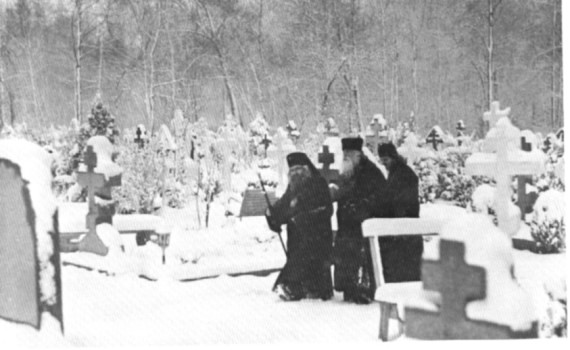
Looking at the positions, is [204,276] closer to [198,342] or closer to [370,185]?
[198,342]

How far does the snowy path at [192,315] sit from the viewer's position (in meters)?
4.49

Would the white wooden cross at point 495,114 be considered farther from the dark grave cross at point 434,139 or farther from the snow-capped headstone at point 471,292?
the snow-capped headstone at point 471,292

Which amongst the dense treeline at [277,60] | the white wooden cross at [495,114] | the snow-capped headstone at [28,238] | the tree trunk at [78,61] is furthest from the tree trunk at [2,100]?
the white wooden cross at [495,114]

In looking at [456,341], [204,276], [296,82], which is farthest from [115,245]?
[456,341]

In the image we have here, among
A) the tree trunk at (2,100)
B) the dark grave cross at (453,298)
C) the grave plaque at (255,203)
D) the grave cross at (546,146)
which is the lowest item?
the dark grave cross at (453,298)

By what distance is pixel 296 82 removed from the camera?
5090mm

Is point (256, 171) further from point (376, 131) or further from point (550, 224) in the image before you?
point (550, 224)

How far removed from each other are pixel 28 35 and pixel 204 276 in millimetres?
2164

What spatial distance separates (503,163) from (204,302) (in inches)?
90.5

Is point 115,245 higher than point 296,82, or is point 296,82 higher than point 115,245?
point 296,82

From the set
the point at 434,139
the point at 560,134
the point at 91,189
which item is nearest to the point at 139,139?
the point at 91,189

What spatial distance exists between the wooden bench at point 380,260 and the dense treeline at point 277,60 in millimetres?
852

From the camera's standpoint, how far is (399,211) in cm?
460

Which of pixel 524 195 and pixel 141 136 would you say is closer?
pixel 524 195
